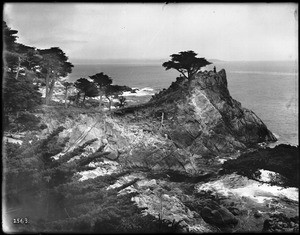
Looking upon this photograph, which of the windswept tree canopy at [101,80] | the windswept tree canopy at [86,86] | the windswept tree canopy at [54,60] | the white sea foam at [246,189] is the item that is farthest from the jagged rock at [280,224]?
the windswept tree canopy at [54,60]

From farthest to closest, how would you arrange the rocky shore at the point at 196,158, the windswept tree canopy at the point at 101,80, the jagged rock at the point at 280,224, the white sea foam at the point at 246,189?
the windswept tree canopy at the point at 101,80
the white sea foam at the point at 246,189
the rocky shore at the point at 196,158
the jagged rock at the point at 280,224

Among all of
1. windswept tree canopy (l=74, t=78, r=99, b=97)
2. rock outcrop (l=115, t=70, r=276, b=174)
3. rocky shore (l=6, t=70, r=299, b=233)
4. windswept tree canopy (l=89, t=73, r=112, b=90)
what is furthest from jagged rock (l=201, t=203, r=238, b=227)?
windswept tree canopy (l=74, t=78, r=99, b=97)

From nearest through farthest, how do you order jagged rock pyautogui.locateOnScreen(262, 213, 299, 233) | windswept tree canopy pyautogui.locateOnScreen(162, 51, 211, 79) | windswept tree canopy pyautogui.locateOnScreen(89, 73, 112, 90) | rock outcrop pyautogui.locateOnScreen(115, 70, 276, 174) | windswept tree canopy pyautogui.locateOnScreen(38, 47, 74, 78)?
jagged rock pyautogui.locateOnScreen(262, 213, 299, 233)
rock outcrop pyautogui.locateOnScreen(115, 70, 276, 174)
windswept tree canopy pyautogui.locateOnScreen(38, 47, 74, 78)
windswept tree canopy pyautogui.locateOnScreen(89, 73, 112, 90)
windswept tree canopy pyautogui.locateOnScreen(162, 51, 211, 79)

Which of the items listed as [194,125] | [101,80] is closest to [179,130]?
[194,125]

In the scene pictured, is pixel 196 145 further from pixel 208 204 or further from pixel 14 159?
pixel 14 159

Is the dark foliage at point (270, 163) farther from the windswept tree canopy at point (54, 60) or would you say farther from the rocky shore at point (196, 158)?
the windswept tree canopy at point (54, 60)

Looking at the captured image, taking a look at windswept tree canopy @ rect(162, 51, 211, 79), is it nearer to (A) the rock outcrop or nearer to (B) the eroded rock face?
(B) the eroded rock face

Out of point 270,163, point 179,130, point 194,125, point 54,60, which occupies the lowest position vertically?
point 270,163

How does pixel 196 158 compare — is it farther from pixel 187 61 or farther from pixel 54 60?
pixel 54 60
